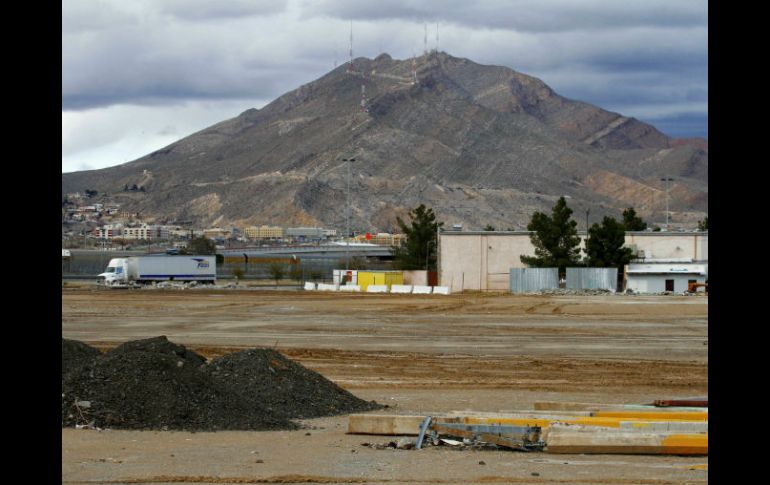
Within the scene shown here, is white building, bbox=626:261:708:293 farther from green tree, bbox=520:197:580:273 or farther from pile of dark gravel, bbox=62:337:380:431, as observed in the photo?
pile of dark gravel, bbox=62:337:380:431

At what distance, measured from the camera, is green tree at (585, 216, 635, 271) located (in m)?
93.2

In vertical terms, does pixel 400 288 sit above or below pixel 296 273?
below

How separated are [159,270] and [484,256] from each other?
3059 centimetres

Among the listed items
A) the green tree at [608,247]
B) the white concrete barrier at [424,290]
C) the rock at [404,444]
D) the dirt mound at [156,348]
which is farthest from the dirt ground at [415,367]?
the green tree at [608,247]

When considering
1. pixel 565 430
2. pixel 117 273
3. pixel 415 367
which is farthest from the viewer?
pixel 117 273

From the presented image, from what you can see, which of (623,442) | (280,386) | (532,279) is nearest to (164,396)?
(280,386)

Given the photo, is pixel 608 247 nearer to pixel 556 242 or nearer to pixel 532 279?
pixel 556 242

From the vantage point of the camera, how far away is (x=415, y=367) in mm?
29844

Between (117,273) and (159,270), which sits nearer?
(117,273)

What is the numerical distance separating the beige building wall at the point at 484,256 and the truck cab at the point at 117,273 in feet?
95.4

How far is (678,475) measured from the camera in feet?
44.5

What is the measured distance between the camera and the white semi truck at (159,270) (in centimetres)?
10506
